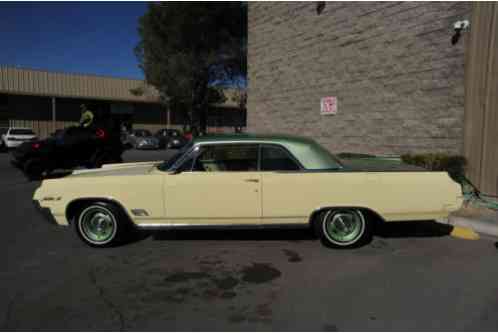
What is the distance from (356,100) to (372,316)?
7.97 m

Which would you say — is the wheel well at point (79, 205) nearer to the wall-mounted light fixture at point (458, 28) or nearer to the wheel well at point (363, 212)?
the wheel well at point (363, 212)

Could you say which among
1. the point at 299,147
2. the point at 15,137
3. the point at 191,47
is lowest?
the point at 299,147

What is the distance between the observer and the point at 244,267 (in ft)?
12.7

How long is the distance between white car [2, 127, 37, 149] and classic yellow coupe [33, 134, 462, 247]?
18.5 m

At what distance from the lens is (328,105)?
1070 cm

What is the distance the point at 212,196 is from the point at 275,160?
2.98ft

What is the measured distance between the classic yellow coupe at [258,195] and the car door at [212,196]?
0.01 m

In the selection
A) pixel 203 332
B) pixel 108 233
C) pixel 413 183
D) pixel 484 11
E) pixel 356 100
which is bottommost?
pixel 203 332

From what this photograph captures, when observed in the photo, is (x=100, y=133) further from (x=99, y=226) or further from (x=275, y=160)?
(x=275, y=160)

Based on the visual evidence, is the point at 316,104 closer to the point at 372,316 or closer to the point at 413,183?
the point at 413,183

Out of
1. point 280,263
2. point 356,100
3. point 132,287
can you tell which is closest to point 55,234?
point 132,287

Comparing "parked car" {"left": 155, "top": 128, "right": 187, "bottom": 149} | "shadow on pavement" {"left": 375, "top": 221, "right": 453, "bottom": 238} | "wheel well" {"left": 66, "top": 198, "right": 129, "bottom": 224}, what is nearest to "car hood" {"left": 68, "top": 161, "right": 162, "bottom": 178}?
"wheel well" {"left": 66, "top": 198, "right": 129, "bottom": 224}

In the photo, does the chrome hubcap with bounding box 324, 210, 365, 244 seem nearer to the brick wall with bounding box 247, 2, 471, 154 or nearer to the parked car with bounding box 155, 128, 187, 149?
the brick wall with bounding box 247, 2, 471, 154

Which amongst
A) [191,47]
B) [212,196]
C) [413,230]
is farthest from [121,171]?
[191,47]
